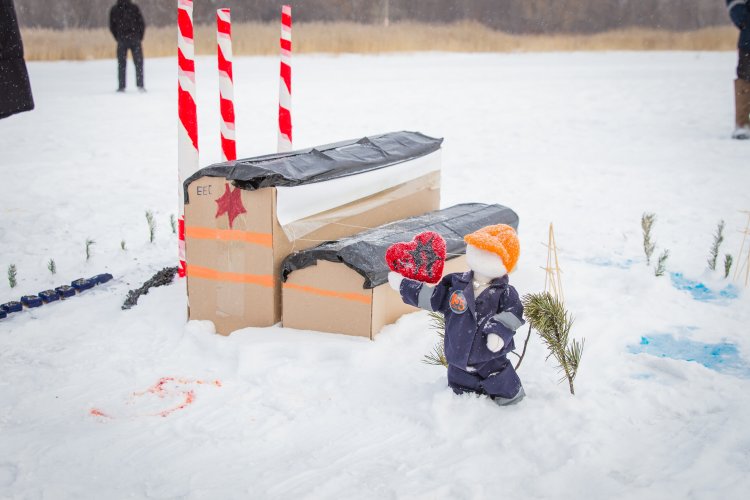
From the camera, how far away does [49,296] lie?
4.84 meters

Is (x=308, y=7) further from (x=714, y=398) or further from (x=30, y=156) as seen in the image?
(x=714, y=398)

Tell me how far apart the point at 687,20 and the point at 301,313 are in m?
27.1

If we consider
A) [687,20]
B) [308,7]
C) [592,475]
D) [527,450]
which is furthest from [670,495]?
[687,20]

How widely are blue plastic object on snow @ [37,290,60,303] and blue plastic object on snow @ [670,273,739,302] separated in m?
4.30

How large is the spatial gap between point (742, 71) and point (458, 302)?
761cm

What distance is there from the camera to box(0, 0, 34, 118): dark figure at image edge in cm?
332

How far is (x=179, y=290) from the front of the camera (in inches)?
194

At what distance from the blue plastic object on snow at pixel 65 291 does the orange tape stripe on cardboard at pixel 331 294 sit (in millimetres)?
1890

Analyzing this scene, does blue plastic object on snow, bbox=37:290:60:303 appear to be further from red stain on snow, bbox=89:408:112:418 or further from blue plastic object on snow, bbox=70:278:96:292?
red stain on snow, bbox=89:408:112:418


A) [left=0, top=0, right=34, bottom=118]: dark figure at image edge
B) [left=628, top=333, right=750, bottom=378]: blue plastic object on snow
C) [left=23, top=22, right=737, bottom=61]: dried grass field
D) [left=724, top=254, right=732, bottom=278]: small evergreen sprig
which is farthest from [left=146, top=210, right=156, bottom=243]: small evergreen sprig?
[left=23, top=22, right=737, bottom=61]: dried grass field

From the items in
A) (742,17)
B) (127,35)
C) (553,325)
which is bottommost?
(553,325)

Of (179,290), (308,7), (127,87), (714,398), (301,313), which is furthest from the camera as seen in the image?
(308,7)

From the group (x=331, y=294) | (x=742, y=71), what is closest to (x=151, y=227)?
(x=331, y=294)

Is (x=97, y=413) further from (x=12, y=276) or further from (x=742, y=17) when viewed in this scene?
(x=742, y=17)
